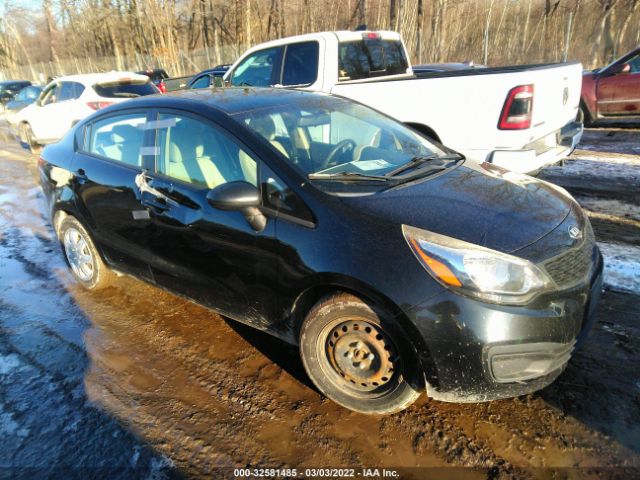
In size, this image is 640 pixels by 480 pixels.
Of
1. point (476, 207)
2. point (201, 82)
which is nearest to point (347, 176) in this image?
point (476, 207)

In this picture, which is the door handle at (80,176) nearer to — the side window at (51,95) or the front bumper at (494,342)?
the front bumper at (494,342)

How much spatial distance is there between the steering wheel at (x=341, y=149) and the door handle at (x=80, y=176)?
2.21m

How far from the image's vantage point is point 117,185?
Result: 3.49 m

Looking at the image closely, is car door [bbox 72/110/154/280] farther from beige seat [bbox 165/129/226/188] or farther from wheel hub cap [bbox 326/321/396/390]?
wheel hub cap [bbox 326/321/396/390]

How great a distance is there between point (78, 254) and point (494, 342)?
375 cm

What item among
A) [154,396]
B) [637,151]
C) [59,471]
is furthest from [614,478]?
[637,151]

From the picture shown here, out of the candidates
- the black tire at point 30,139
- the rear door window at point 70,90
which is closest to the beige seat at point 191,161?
the rear door window at point 70,90

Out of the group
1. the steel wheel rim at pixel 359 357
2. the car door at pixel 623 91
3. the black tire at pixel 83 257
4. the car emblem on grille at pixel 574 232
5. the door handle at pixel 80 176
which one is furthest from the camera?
the car door at pixel 623 91

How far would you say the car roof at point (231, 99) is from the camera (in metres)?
3.08

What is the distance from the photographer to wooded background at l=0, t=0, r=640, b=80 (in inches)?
832

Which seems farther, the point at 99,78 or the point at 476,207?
the point at 99,78

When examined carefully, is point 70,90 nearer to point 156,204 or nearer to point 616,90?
point 156,204

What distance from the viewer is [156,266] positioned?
3.35 metres

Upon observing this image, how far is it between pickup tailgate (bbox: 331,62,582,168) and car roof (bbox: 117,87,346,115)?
1.99 metres
